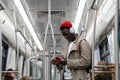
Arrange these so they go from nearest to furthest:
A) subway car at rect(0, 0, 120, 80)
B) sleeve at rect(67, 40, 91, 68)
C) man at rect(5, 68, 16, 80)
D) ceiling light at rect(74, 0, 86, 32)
A: 1. sleeve at rect(67, 40, 91, 68)
2. subway car at rect(0, 0, 120, 80)
3. man at rect(5, 68, 16, 80)
4. ceiling light at rect(74, 0, 86, 32)

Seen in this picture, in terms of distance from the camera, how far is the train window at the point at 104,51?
416 cm

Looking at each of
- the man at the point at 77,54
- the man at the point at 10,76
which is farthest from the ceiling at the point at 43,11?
the man at the point at 77,54

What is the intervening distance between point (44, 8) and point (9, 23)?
150 cm

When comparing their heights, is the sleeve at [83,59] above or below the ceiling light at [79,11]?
below

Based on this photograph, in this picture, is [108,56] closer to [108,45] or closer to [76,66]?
[108,45]

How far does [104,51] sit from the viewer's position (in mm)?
4344

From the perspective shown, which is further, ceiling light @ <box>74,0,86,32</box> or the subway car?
ceiling light @ <box>74,0,86,32</box>

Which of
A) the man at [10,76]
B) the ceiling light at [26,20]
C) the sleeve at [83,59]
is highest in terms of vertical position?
the ceiling light at [26,20]

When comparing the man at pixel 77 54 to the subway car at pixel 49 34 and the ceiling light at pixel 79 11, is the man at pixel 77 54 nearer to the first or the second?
the subway car at pixel 49 34

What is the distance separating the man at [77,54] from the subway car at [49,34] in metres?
0.12

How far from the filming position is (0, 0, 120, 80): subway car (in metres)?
4.05

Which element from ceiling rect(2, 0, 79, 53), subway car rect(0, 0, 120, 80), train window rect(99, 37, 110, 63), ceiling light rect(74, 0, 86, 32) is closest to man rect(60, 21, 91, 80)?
subway car rect(0, 0, 120, 80)

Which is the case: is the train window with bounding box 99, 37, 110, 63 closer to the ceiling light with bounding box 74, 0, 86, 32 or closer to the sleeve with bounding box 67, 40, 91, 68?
the sleeve with bounding box 67, 40, 91, 68

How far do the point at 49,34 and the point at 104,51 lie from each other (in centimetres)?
311
